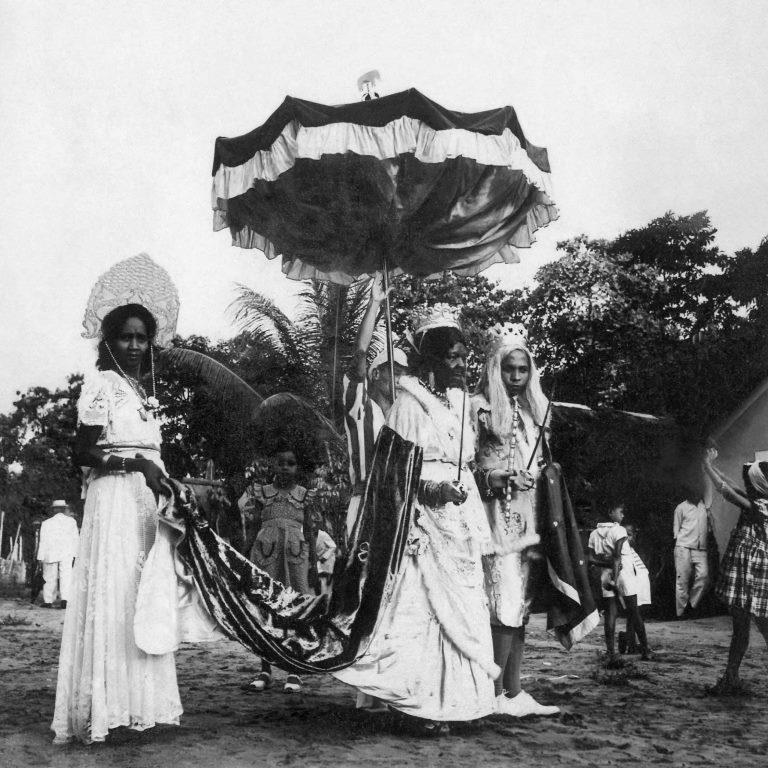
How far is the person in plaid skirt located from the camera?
6379 millimetres

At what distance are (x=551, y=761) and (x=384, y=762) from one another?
771mm

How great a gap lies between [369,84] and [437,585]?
3102mm

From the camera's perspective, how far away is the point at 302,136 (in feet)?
17.0

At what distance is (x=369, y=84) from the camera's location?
228 inches

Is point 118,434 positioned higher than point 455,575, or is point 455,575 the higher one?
point 118,434

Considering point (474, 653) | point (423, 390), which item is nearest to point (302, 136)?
point (423, 390)

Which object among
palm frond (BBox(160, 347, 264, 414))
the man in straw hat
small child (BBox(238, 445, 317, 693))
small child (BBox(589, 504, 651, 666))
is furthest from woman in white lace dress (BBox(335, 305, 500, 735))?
palm frond (BBox(160, 347, 264, 414))

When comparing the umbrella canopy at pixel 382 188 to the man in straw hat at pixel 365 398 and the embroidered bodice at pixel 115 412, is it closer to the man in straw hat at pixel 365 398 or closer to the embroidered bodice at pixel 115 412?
the man in straw hat at pixel 365 398

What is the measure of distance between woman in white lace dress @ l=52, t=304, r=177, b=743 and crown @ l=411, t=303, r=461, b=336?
1.53m

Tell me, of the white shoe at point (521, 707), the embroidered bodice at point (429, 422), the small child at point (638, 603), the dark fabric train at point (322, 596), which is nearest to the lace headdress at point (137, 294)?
the dark fabric train at point (322, 596)

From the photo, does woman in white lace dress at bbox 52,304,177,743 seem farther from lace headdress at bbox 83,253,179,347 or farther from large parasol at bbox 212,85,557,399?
large parasol at bbox 212,85,557,399

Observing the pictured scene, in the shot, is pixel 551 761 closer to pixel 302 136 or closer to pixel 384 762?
pixel 384 762

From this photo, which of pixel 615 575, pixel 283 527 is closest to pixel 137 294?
pixel 283 527

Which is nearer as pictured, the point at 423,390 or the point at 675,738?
the point at 675,738
